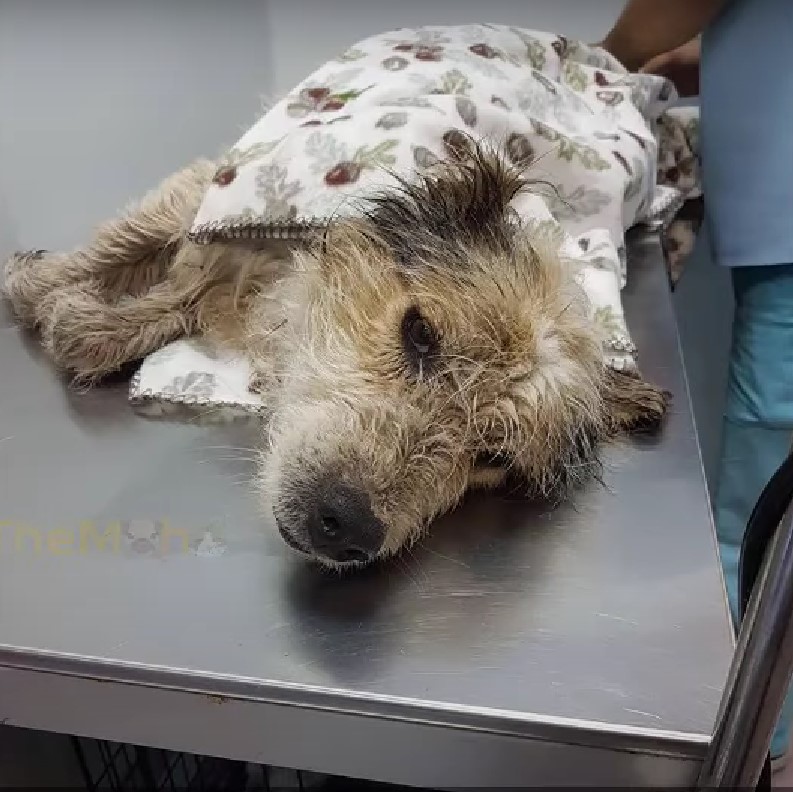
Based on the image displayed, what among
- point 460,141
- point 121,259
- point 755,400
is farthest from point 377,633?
point 755,400

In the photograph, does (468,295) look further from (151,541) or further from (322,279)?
(151,541)

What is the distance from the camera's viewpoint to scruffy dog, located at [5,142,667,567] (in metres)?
0.82

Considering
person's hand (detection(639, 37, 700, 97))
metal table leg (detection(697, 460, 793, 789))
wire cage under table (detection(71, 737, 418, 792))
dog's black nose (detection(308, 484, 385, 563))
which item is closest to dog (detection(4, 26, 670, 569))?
dog's black nose (detection(308, 484, 385, 563))

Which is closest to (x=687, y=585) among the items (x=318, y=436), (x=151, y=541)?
(x=318, y=436)

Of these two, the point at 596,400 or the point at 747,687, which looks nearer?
the point at 747,687

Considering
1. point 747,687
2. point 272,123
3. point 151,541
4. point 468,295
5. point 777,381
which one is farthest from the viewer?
point 777,381

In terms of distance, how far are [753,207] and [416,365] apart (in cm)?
83

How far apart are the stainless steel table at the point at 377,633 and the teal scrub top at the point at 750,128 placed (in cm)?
70

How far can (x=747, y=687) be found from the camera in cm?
52

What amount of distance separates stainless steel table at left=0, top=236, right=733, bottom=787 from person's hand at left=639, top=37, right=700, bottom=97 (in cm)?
116

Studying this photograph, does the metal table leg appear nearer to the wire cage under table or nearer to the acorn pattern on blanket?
the acorn pattern on blanket

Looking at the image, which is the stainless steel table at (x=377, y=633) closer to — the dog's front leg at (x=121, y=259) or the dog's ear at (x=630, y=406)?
the dog's ear at (x=630, y=406)

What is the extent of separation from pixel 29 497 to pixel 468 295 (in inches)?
19.9

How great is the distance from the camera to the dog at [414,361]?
0.82m
